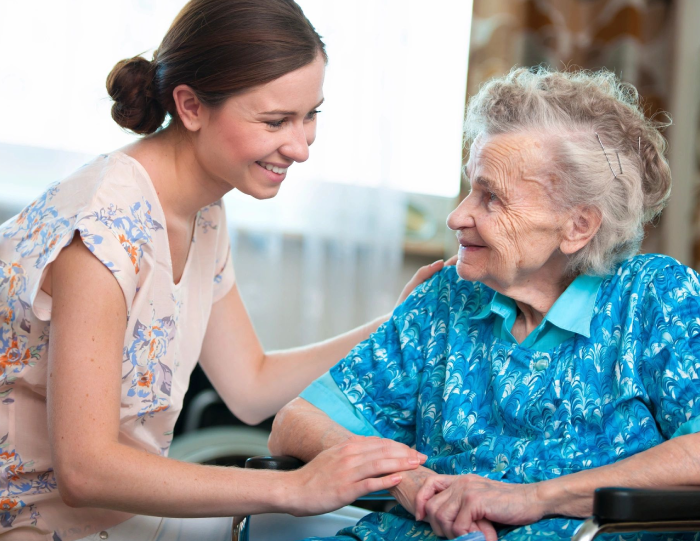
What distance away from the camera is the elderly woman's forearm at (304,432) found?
4.61ft

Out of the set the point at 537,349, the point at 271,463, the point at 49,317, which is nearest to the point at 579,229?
the point at 537,349

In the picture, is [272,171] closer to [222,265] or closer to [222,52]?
[222,52]

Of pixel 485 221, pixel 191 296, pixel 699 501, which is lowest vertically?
pixel 699 501

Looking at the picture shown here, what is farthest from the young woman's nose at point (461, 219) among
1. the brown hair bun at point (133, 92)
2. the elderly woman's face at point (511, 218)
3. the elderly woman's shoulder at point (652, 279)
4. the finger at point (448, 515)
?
the brown hair bun at point (133, 92)

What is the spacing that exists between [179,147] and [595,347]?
2.92 ft

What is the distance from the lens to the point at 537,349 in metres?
1.39

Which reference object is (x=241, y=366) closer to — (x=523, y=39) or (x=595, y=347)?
(x=595, y=347)

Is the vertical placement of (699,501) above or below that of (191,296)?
below

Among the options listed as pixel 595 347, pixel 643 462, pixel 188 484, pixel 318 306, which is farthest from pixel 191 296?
pixel 318 306

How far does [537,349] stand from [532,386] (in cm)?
8

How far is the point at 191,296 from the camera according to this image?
62.9 inches

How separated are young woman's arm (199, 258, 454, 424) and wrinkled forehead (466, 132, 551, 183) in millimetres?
546

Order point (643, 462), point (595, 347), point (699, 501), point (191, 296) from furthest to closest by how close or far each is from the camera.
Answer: point (191, 296)
point (595, 347)
point (643, 462)
point (699, 501)

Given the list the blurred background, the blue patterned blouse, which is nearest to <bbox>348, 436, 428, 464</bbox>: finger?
the blue patterned blouse
